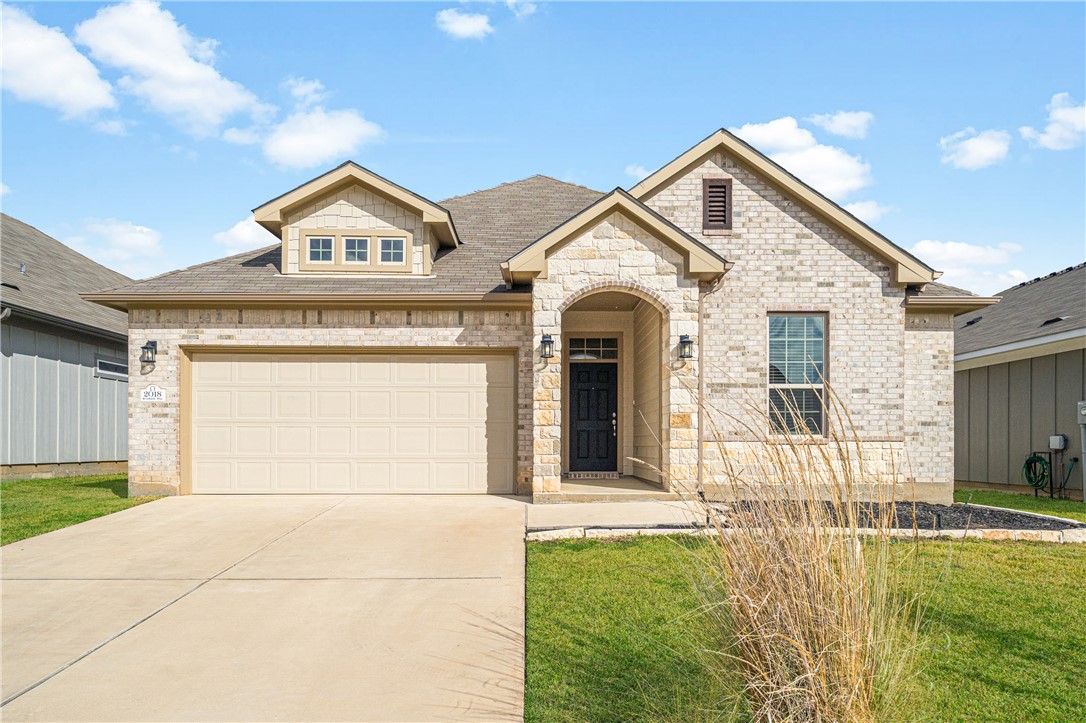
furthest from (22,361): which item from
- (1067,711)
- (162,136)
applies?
(1067,711)

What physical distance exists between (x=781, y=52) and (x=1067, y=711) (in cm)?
1014

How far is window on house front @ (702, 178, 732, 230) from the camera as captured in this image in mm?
11969

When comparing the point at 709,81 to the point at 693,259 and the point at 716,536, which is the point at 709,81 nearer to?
the point at 693,259

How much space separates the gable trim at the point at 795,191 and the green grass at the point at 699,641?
5.58 m

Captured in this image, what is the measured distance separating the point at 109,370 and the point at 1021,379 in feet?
67.2

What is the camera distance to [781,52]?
11.3 metres

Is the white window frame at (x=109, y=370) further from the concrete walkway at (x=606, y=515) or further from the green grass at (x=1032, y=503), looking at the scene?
the green grass at (x=1032, y=503)

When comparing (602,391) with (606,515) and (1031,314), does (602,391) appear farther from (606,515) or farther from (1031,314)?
(1031,314)

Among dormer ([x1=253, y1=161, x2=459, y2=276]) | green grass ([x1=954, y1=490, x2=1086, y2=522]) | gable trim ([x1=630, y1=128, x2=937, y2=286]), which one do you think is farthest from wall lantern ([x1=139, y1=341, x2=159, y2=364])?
green grass ([x1=954, y1=490, x2=1086, y2=522])

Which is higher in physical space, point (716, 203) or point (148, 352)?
point (716, 203)

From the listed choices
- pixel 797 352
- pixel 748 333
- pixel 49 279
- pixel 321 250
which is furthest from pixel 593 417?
Result: pixel 49 279

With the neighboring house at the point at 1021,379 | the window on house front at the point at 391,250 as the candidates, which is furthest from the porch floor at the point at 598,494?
the neighboring house at the point at 1021,379

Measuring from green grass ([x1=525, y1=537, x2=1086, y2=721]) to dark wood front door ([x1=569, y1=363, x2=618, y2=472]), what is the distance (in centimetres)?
644

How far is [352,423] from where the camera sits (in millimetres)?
11797
